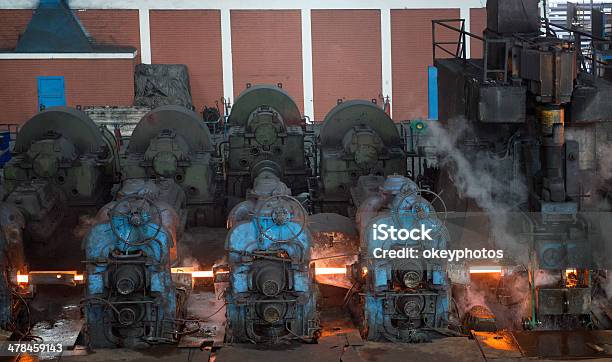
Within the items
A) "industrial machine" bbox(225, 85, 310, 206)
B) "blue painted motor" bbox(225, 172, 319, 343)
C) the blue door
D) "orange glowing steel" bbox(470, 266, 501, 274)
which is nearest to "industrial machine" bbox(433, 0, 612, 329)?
"orange glowing steel" bbox(470, 266, 501, 274)

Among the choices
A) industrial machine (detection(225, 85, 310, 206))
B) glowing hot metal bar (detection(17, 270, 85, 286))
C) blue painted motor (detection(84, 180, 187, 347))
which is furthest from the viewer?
industrial machine (detection(225, 85, 310, 206))

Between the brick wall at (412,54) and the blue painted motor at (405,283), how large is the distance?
18093 millimetres

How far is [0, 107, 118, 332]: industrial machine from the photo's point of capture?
14.0 m

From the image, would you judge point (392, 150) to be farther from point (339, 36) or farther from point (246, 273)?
point (339, 36)

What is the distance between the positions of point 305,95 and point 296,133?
11.2 m

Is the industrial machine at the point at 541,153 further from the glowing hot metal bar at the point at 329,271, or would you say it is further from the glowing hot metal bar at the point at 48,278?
the glowing hot metal bar at the point at 48,278

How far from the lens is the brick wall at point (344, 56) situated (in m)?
28.4

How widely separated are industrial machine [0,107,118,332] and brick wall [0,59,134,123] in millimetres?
9373

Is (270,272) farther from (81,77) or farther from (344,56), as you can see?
(344,56)

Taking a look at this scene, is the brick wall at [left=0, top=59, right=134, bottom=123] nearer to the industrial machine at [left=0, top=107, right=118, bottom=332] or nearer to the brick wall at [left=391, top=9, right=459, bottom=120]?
the brick wall at [left=391, top=9, right=459, bottom=120]

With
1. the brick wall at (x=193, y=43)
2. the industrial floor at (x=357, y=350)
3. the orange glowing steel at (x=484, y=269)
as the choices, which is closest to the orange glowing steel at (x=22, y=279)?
the industrial floor at (x=357, y=350)

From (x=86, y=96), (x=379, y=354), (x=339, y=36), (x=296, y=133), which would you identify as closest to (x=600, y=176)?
(x=379, y=354)

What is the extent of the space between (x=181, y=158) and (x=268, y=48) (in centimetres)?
1281

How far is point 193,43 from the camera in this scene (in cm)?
2825
